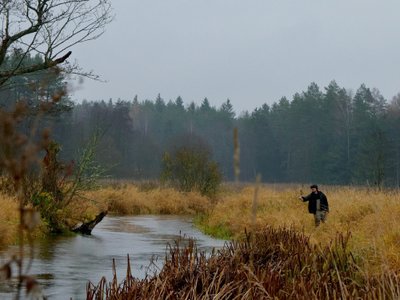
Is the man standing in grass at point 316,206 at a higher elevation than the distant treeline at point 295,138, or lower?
lower

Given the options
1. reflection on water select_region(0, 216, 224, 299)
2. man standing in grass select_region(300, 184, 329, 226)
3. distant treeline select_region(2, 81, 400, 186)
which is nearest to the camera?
reflection on water select_region(0, 216, 224, 299)

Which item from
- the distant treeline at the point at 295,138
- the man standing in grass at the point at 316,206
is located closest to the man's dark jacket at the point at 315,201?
the man standing in grass at the point at 316,206

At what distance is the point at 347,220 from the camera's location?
13.9m

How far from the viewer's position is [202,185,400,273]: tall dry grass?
8.24 m

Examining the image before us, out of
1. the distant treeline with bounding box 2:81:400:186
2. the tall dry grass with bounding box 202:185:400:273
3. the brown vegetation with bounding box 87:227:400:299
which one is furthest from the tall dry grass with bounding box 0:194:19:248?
the distant treeline with bounding box 2:81:400:186

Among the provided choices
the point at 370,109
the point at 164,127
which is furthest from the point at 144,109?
the point at 370,109

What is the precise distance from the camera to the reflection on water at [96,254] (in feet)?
28.2

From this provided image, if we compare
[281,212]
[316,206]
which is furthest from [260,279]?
[281,212]

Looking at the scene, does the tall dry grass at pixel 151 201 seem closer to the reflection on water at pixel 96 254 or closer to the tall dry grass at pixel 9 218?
the reflection on water at pixel 96 254

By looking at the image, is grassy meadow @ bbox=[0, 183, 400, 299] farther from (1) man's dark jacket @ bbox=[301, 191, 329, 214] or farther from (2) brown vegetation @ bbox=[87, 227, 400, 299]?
(1) man's dark jacket @ bbox=[301, 191, 329, 214]

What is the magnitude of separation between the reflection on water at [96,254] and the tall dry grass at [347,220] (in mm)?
1349

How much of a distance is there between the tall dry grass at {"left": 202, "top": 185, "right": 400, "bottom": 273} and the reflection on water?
135 centimetres

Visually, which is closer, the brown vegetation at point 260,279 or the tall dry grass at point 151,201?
the brown vegetation at point 260,279

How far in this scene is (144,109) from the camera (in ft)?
370
